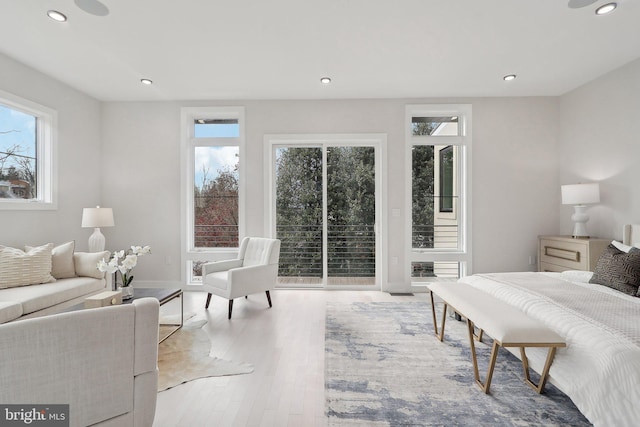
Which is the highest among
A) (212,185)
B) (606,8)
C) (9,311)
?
(606,8)

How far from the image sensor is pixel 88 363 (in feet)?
3.50

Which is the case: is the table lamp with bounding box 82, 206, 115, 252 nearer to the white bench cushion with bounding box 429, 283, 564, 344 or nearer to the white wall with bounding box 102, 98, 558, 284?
the white wall with bounding box 102, 98, 558, 284

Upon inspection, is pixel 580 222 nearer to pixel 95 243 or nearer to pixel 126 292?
pixel 126 292

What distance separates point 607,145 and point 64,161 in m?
6.75

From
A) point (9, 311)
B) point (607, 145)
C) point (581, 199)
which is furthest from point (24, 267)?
point (607, 145)

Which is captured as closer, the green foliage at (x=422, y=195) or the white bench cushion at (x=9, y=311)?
the white bench cushion at (x=9, y=311)

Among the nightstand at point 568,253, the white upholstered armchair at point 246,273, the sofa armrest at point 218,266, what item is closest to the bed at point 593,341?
the nightstand at point 568,253

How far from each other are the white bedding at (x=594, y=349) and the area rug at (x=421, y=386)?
0.73 ft

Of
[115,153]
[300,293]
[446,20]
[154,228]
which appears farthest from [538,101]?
[115,153]

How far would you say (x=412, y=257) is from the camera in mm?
4332

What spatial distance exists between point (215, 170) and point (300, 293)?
223cm

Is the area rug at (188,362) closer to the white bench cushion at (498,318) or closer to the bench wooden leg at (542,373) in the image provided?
the white bench cushion at (498,318)

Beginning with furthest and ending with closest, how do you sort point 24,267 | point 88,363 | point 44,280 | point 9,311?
point 44,280 < point 24,267 < point 9,311 < point 88,363

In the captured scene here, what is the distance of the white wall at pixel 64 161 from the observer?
3.19 m
